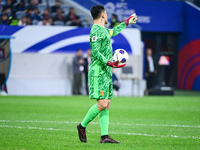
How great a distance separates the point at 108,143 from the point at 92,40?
5.17 feet

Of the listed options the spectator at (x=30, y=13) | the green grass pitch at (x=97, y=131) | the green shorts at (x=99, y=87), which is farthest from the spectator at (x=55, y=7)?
the green shorts at (x=99, y=87)

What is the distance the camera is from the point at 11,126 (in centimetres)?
870

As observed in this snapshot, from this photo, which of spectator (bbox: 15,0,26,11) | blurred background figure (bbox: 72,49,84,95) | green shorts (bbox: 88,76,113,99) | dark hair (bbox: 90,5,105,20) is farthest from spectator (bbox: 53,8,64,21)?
green shorts (bbox: 88,76,113,99)

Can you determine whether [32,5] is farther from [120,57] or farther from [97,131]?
[120,57]

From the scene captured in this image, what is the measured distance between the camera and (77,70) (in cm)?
2038

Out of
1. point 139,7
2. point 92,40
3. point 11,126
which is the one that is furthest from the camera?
point 139,7

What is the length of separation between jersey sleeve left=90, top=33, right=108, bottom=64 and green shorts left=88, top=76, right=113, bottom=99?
Answer: 12.2 inches

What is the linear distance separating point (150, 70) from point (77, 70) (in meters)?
4.15

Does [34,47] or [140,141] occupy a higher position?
[34,47]

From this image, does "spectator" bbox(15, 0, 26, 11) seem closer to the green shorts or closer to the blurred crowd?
the blurred crowd

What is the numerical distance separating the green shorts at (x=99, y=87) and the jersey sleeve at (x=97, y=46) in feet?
1.01

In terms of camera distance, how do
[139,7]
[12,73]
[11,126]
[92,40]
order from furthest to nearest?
[139,7], [12,73], [11,126], [92,40]

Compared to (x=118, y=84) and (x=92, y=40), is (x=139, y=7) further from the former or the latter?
(x=92, y=40)

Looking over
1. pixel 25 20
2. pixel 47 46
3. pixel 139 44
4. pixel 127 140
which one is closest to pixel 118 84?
pixel 139 44
